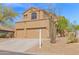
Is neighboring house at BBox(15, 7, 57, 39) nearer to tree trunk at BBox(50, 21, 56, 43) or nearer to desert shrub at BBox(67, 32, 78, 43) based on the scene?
tree trunk at BBox(50, 21, 56, 43)

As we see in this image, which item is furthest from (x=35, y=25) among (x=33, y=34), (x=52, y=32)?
(x=52, y=32)

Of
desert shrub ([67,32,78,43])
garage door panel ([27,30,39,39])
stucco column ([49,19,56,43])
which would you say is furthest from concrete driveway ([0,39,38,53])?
desert shrub ([67,32,78,43])

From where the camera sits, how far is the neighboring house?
329cm

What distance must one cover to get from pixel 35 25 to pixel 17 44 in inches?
11.7

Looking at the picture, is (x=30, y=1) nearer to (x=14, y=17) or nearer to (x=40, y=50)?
(x=14, y=17)

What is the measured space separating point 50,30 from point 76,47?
0.35m

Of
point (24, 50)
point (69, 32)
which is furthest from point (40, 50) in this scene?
point (69, 32)

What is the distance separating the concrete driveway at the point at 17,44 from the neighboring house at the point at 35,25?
1.9 inches

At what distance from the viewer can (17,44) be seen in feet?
10.8

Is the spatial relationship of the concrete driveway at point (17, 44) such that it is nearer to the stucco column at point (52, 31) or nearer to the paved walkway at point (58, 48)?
the paved walkway at point (58, 48)

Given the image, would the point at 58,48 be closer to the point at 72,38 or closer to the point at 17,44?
the point at 72,38

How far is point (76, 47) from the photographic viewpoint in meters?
3.26

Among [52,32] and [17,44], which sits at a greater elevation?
[52,32]

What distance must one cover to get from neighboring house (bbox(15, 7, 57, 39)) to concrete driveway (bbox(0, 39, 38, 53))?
49 mm
